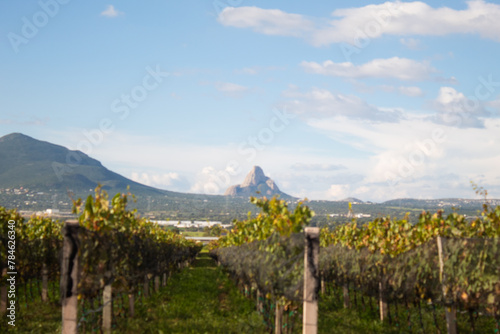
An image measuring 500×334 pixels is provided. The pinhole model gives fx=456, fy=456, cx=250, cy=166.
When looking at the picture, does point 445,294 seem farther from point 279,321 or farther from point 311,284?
point 279,321

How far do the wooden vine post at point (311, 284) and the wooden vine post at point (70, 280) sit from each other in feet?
11.6

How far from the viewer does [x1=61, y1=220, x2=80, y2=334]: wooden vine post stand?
22.1ft

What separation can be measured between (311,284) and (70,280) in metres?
3.72

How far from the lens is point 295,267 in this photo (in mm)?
8977

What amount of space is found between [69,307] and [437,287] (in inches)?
272

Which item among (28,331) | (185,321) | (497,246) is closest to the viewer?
(497,246)

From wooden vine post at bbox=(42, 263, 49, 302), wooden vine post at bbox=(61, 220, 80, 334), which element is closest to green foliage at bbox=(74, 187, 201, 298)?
wooden vine post at bbox=(61, 220, 80, 334)

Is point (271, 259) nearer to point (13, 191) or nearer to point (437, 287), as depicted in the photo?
point (437, 287)

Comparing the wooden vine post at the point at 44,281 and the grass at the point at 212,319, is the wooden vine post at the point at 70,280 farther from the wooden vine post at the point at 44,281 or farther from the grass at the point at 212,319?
the wooden vine post at the point at 44,281

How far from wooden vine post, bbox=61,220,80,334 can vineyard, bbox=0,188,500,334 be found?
15mm

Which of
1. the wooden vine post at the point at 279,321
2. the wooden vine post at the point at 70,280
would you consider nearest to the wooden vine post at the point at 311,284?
the wooden vine post at the point at 279,321

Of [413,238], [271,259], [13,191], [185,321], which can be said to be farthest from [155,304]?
[13,191]

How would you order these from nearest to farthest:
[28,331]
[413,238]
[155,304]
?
[28,331] < [413,238] < [155,304]

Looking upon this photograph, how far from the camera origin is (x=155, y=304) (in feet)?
53.0
